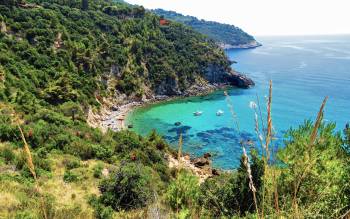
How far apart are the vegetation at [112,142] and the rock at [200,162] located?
4090 millimetres

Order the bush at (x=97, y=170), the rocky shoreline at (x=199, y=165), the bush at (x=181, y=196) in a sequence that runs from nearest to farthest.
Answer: the bush at (x=181, y=196)
the bush at (x=97, y=170)
the rocky shoreline at (x=199, y=165)

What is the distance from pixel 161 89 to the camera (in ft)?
246

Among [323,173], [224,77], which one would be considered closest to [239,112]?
[224,77]

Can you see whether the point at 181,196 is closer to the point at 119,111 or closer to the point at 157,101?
the point at 119,111

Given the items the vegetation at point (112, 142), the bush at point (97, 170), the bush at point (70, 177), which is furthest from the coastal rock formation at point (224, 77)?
the bush at point (70, 177)

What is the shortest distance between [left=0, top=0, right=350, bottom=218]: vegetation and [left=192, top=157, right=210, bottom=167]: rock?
409cm

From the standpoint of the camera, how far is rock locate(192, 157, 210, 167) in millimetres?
39784

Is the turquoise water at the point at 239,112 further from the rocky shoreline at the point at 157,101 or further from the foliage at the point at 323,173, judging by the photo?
the foliage at the point at 323,173

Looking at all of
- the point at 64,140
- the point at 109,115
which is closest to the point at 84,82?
the point at 109,115

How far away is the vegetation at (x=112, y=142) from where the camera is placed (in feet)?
22.7

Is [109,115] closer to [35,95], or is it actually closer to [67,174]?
[35,95]

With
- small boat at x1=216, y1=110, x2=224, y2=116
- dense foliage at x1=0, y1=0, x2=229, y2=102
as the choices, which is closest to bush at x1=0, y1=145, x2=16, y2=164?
dense foliage at x1=0, y1=0, x2=229, y2=102

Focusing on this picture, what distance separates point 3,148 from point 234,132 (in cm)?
3764

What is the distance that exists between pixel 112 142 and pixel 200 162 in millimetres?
11615
